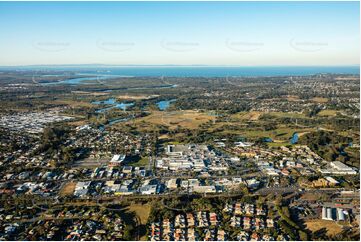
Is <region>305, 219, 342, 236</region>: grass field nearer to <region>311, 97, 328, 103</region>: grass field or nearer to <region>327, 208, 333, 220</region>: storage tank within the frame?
<region>327, 208, 333, 220</region>: storage tank

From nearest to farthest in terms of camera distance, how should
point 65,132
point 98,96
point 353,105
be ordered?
point 65,132 < point 353,105 < point 98,96

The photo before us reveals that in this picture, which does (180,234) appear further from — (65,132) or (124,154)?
(65,132)

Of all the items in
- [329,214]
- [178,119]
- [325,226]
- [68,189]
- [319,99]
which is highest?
[319,99]

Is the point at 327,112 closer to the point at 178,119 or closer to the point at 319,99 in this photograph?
the point at 319,99

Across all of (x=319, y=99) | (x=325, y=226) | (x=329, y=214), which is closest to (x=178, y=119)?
(x=329, y=214)

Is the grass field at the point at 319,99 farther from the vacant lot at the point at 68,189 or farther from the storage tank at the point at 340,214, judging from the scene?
the vacant lot at the point at 68,189

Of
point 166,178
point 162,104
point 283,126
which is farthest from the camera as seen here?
point 162,104

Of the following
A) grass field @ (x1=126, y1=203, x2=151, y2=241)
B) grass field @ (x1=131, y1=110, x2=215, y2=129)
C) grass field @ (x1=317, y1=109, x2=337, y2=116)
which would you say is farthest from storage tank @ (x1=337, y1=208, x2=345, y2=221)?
grass field @ (x1=317, y1=109, x2=337, y2=116)

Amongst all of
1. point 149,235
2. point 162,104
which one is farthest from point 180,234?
point 162,104
